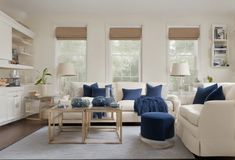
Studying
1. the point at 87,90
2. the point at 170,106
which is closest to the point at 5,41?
the point at 87,90

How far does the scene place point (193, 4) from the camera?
5.77m

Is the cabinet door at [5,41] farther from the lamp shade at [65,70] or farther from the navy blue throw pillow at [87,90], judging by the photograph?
the navy blue throw pillow at [87,90]

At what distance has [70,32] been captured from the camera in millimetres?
6504

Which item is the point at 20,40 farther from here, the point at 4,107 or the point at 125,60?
the point at 125,60

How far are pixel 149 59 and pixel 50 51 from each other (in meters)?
2.65

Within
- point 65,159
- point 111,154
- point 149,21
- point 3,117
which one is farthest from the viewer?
point 149,21

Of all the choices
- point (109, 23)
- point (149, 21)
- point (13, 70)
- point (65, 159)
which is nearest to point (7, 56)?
point (13, 70)

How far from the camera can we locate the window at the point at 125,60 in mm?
6633

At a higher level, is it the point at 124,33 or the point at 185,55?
the point at 124,33

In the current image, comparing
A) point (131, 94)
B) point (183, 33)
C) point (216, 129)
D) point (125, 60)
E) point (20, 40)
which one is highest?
point (183, 33)

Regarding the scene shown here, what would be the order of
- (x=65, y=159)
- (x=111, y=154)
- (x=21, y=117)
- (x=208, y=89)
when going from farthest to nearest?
(x=21, y=117) → (x=208, y=89) → (x=111, y=154) → (x=65, y=159)

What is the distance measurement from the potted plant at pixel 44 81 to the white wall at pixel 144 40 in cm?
19

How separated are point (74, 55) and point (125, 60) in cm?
140

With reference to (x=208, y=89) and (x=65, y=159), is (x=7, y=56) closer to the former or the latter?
(x=65, y=159)
